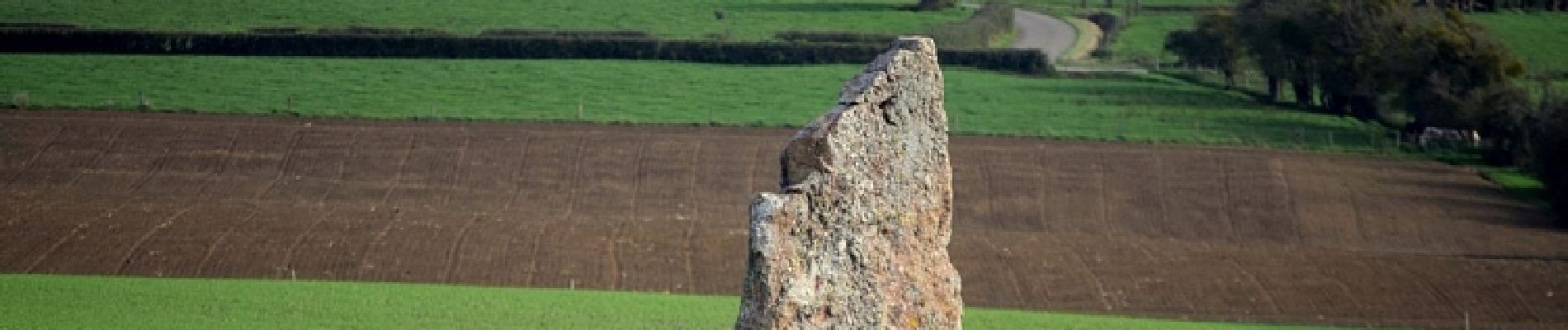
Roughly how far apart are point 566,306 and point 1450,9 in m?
54.9

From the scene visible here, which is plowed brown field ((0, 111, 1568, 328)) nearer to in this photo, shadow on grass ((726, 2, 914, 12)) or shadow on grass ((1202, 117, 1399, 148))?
shadow on grass ((1202, 117, 1399, 148))

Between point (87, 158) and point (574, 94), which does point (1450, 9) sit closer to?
point (574, 94)

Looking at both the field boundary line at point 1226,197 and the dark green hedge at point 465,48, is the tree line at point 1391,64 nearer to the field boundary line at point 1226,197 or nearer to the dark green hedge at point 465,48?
the field boundary line at point 1226,197

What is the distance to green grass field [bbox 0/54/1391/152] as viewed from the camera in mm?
74000

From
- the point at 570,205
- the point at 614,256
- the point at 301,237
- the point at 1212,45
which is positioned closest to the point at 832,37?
the point at 1212,45

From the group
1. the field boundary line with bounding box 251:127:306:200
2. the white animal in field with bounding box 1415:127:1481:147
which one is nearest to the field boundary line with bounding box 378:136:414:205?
the field boundary line with bounding box 251:127:306:200

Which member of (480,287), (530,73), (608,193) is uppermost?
(480,287)

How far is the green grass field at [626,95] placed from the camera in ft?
243

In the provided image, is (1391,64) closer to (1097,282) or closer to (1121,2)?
(1097,282)

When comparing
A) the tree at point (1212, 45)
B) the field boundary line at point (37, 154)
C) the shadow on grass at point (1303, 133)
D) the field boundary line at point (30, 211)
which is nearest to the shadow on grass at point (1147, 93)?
the shadow on grass at point (1303, 133)

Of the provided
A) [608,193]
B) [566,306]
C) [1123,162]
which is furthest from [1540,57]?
[566,306]

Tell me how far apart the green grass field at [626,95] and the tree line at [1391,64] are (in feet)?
7.08

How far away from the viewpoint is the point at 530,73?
3342 inches

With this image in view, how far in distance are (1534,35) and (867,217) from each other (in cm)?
9118
